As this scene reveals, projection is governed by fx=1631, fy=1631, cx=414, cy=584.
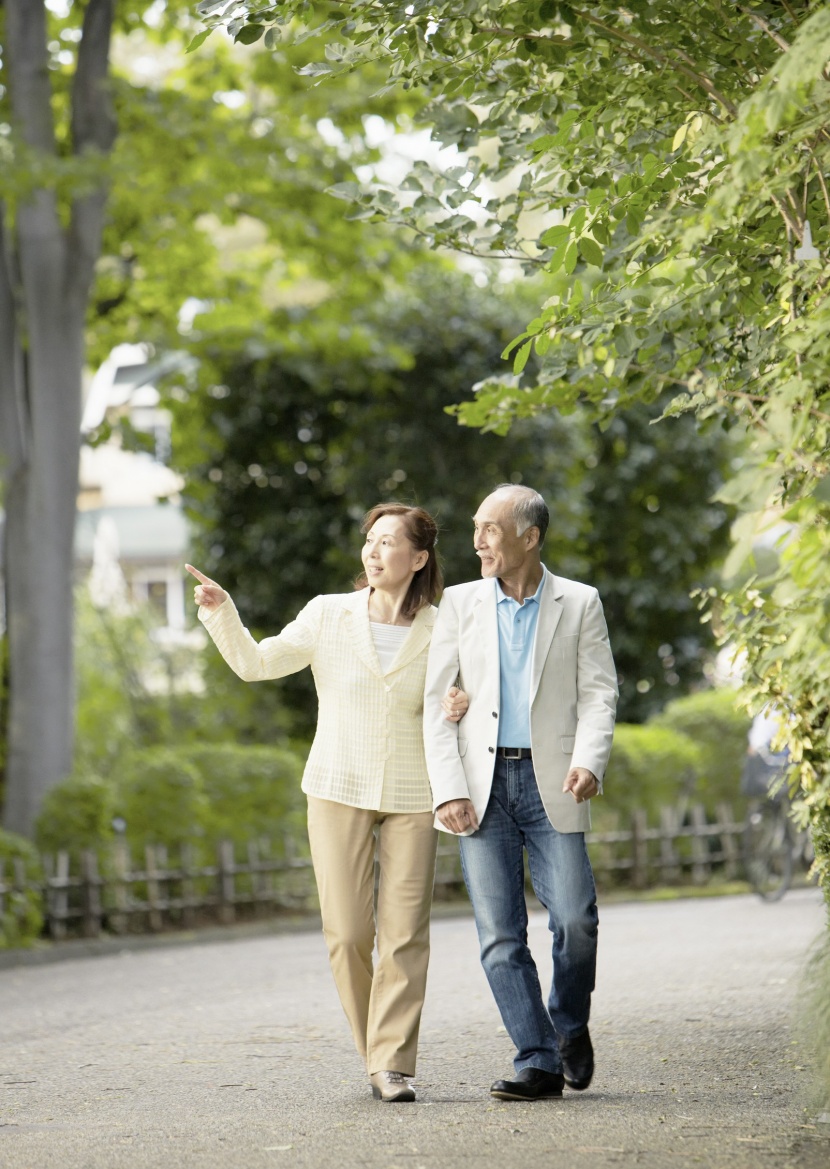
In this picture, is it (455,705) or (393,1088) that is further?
(455,705)

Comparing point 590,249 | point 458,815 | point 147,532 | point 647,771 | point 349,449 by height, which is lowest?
point 458,815

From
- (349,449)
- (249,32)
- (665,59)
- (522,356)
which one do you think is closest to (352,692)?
(522,356)

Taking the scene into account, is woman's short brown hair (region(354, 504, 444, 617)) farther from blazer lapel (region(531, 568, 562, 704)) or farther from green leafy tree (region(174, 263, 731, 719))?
green leafy tree (region(174, 263, 731, 719))

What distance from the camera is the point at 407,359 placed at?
17.0 metres

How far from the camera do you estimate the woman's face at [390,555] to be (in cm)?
577

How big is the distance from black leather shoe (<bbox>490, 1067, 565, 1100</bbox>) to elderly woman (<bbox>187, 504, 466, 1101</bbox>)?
331 millimetres

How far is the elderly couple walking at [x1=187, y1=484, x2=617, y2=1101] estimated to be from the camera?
17.7ft

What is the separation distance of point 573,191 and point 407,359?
36.9ft

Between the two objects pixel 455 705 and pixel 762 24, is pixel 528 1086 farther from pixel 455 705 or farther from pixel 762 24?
pixel 762 24

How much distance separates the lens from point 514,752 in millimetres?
5469

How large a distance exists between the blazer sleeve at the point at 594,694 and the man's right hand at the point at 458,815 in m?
0.38

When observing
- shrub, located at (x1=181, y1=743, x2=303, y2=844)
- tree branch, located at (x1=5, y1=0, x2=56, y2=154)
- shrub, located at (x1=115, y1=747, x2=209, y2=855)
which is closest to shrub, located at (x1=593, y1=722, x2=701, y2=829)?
shrub, located at (x1=181, y1=743, x2=303, y2=844)

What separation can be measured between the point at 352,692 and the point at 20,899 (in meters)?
7.81

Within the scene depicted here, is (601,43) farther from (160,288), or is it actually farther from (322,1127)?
(160,288)
